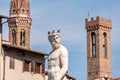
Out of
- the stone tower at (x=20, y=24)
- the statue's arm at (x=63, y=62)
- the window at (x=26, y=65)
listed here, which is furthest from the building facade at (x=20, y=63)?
the stone tower at (x=20, y=24)

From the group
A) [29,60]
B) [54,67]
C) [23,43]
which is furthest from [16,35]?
[54,67]

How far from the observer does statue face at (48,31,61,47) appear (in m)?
12.5

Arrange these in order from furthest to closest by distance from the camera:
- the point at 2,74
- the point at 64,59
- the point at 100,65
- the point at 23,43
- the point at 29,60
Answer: the point at 100,65
the point at 23,43
the point at 29,60
the point at 2,74
the point at 64,59

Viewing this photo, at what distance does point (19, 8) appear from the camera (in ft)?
340

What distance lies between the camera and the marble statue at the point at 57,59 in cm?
1239

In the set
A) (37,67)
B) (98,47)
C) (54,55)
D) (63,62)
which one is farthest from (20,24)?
(63,62)

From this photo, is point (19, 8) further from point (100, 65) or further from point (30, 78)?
point (30, 78)

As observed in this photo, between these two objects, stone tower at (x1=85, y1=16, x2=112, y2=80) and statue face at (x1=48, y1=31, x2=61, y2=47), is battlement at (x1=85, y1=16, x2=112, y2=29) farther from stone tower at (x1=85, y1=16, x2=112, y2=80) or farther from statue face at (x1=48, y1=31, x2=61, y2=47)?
statue face at (x1=48, y1=31, x2=61, y2=47)

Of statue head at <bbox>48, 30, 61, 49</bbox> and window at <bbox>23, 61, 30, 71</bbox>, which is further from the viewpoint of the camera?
window at <bbox>23, 61, 30, 71</bbox>

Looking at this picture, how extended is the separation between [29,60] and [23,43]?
56.1m

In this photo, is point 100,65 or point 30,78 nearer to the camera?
point 30,78

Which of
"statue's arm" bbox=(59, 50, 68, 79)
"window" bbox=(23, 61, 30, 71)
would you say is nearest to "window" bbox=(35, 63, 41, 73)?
"window" bbox=(23, 61, 30, 71)

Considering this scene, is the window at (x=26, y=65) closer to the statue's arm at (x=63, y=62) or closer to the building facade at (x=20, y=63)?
the building facade at (x=20, y=63)

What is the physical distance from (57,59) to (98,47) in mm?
102152
